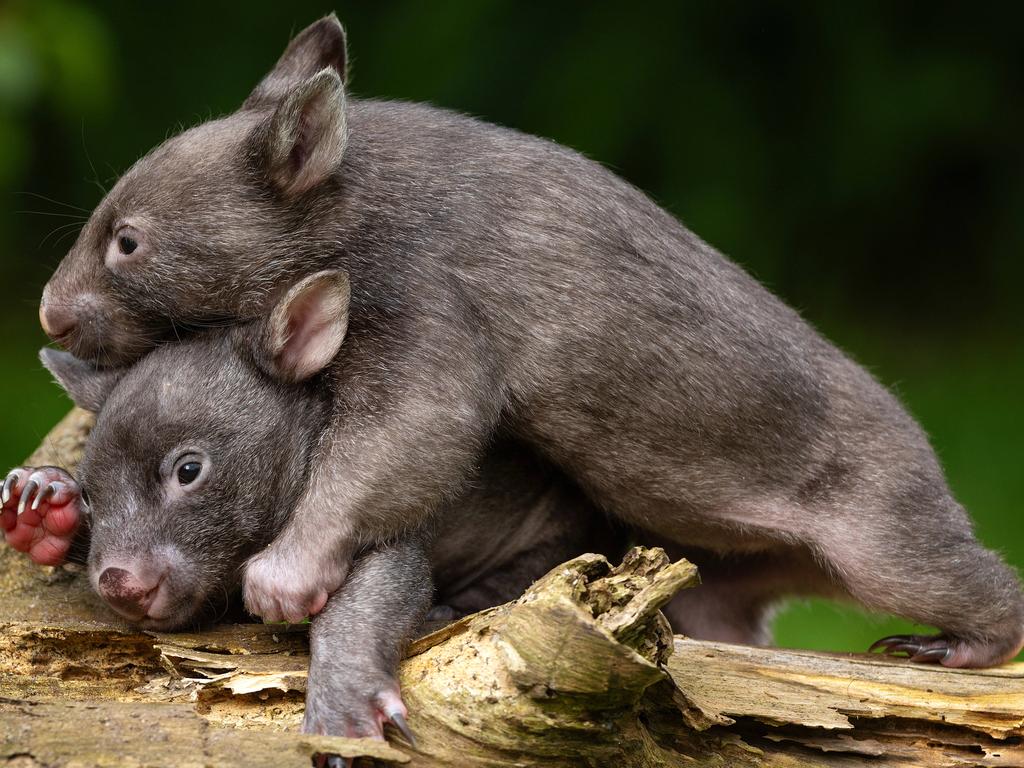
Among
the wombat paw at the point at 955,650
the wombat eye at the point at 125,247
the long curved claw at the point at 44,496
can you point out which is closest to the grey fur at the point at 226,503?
the long curved claw at the point at 44,496

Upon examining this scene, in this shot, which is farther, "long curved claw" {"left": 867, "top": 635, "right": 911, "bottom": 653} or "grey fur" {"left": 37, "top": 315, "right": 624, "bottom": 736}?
"long curved claw" {"left": 867, "top": 635, "right": 911, "bottom": 653}

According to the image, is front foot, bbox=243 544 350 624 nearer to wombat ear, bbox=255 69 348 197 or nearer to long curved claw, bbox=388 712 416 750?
long curved claw, bbox=388 712 416 750

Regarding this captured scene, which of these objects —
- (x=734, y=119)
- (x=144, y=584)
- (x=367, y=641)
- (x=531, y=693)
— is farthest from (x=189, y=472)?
(x=734, y=119)

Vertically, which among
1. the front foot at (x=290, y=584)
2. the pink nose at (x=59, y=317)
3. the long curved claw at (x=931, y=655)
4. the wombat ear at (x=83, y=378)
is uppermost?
the pink nose at (x=59, y=317)

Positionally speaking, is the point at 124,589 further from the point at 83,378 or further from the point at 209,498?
the point at 83,378

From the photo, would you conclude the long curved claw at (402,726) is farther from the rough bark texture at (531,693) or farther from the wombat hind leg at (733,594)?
the wombat hind leg at (733,594)

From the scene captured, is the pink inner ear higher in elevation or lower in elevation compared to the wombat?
higher

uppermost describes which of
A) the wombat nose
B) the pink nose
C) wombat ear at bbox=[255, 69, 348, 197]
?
wombat ear at bbox=[255, 69, 348, 197]

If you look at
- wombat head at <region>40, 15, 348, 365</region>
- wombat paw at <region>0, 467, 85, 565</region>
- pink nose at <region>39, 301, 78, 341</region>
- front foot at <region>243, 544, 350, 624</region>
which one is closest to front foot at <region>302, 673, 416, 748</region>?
front foot at <region>243, 544, 350, 624</region>
